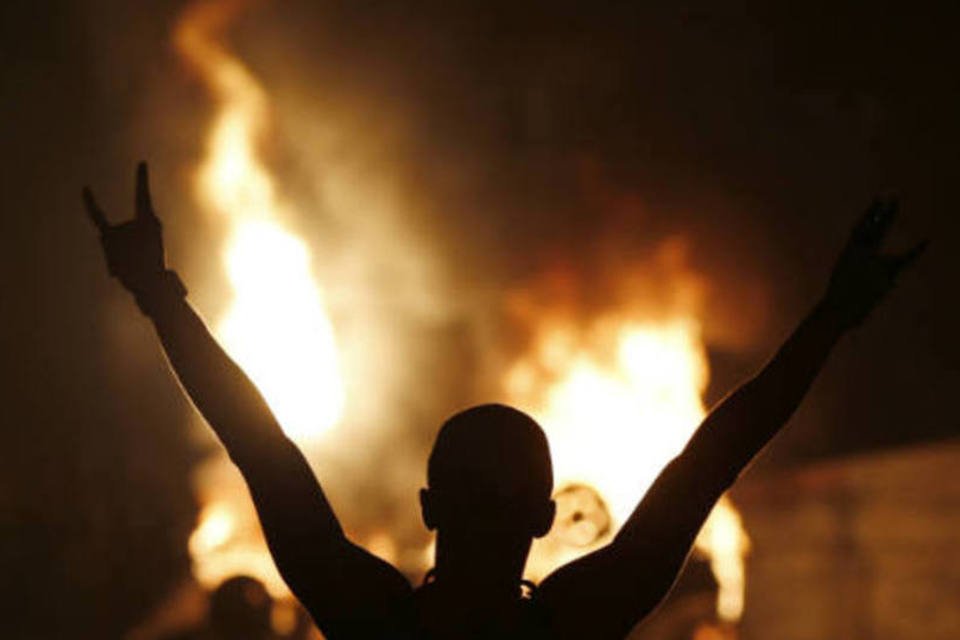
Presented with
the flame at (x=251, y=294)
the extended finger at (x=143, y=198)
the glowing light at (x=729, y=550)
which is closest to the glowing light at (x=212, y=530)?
the flame at (x=251, y=294)

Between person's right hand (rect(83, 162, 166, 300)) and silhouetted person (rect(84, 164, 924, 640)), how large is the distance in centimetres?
11

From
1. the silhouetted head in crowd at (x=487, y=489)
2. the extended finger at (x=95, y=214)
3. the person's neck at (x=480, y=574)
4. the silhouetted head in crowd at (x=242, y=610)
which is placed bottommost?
the person's neck at (x=480, y=574)

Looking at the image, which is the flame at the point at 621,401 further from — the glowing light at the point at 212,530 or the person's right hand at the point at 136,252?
the person's right hand at the point at 136,252

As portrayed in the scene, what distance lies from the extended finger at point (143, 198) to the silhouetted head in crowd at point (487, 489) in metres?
0.54

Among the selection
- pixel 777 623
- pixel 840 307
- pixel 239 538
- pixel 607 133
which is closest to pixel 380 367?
pixel 239 538

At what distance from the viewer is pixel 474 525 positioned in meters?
1.43

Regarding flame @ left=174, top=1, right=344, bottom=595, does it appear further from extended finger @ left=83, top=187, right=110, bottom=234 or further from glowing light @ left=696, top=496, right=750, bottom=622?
extended finger @ left=83, top=187, right=110, bottom=234

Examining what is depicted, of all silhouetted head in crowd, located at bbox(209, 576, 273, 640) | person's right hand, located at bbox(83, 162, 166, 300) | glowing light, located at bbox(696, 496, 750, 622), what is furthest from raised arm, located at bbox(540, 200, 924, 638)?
glowing light, located at bbox(696, 496, 750, 622)

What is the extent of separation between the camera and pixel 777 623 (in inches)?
331

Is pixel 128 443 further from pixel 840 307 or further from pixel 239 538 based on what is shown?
pixel 840 307

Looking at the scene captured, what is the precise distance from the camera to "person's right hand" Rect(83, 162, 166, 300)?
161 centimetres

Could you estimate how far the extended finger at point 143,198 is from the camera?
1702 millimetres

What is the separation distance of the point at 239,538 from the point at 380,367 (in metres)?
1.49

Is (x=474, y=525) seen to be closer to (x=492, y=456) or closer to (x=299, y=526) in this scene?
(x=492, y=456)
